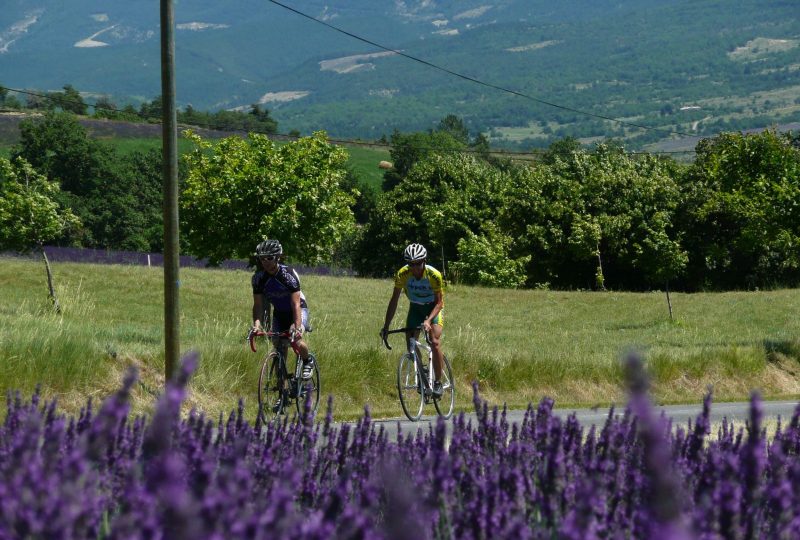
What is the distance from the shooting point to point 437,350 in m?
15.8

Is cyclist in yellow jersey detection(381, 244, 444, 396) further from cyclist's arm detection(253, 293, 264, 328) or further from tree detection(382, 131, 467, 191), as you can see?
tree detection(382, 131, 467, 191)

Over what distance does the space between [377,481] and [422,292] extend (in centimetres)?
1054

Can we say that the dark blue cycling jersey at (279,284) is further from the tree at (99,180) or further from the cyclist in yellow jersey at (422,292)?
the tree at (99,180)

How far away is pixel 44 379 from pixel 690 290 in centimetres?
6463

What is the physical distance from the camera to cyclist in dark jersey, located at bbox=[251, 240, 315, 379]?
45.1 feet

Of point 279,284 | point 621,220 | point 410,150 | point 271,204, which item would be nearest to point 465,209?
point 621,220

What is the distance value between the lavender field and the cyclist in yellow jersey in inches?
282

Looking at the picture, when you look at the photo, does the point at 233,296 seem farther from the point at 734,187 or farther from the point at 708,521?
the point at 708,521

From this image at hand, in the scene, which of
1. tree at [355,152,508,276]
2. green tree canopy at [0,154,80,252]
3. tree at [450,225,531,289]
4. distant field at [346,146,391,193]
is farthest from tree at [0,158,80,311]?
distant field at [346,146,391,193]

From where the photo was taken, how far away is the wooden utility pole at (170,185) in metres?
15.2

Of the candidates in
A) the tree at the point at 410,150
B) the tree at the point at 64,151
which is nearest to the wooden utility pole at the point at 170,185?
the tree at the point at 64,151

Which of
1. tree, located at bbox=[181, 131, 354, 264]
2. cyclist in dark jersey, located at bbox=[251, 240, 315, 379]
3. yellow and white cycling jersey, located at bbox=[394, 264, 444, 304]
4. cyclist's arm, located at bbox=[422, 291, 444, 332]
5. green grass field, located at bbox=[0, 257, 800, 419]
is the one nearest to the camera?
cyclist in dark jersey, located at bbox=[251, 240, 315, 379]

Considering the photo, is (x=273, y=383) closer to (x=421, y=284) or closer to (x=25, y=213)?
(x=421, y=284)

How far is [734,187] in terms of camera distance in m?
71.8
